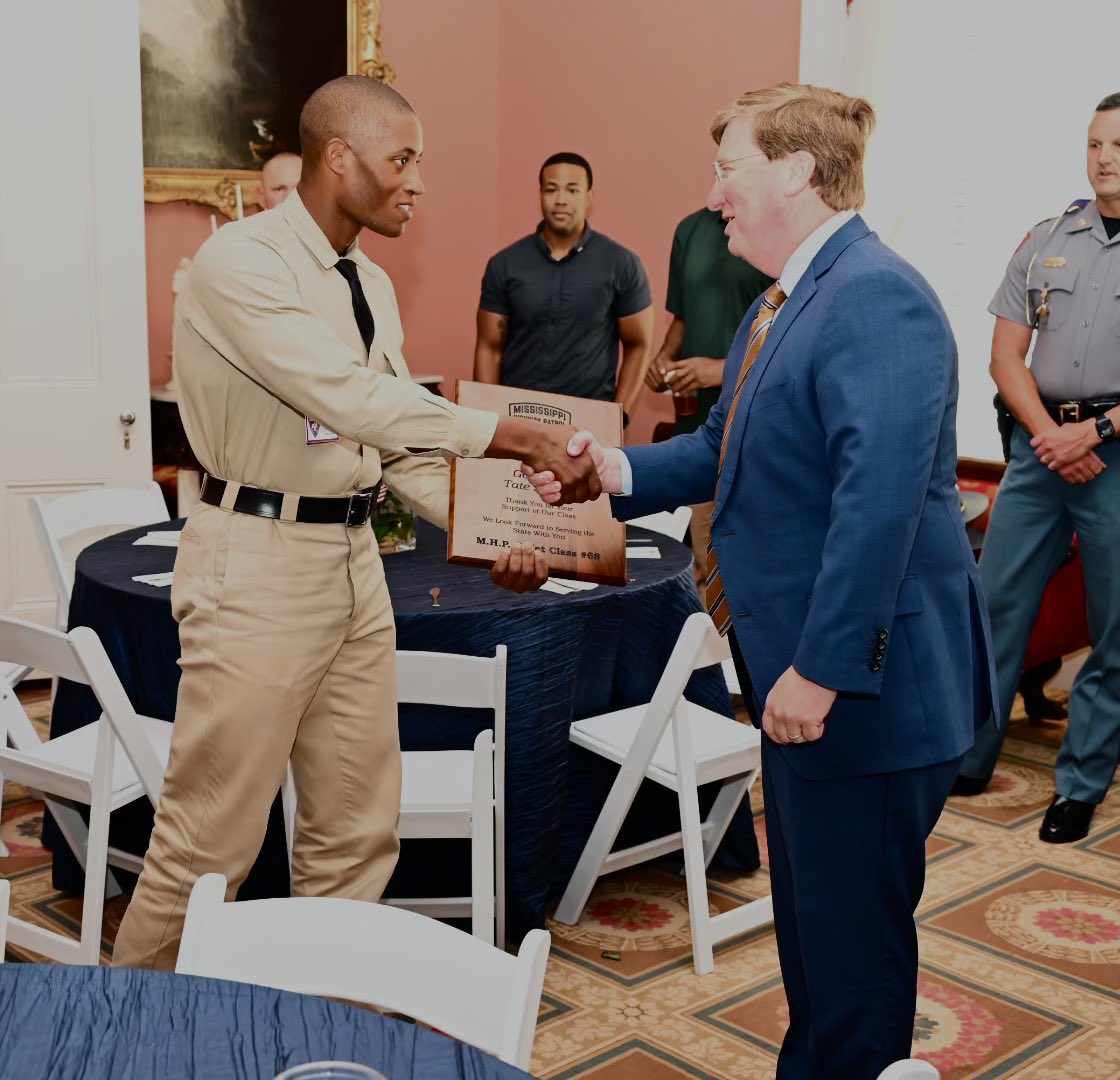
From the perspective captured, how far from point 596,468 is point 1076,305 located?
1993 millimetres

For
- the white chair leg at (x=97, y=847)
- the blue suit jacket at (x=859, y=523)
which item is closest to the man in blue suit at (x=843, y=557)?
the blue suit jacket at (x=859, y=523)

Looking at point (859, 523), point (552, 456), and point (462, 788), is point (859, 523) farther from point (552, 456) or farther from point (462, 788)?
point (462, 788)

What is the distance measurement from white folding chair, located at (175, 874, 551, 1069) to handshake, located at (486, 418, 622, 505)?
47.3 inches

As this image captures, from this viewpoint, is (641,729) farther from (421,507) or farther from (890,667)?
(890,667)

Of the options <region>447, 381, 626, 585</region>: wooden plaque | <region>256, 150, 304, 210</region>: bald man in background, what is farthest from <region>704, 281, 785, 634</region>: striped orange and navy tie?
<region>256, 150, 304, 210</region>: bald man in background

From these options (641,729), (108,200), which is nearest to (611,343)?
(108,200)

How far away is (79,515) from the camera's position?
4160 millimetres

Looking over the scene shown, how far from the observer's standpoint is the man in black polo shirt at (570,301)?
17.6 feet

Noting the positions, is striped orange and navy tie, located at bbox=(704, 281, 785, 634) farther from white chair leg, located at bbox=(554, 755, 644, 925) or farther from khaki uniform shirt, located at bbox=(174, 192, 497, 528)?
white chair leg, located at bbox=(554, 755, 644, 925)

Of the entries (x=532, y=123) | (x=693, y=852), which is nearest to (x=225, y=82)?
(x=532, y=123)

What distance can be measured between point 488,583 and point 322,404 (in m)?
0.99

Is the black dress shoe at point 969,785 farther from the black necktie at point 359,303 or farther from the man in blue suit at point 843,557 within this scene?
the black necktie at point 359,303

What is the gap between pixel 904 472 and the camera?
1.83 m

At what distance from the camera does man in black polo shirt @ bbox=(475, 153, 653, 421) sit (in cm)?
535
